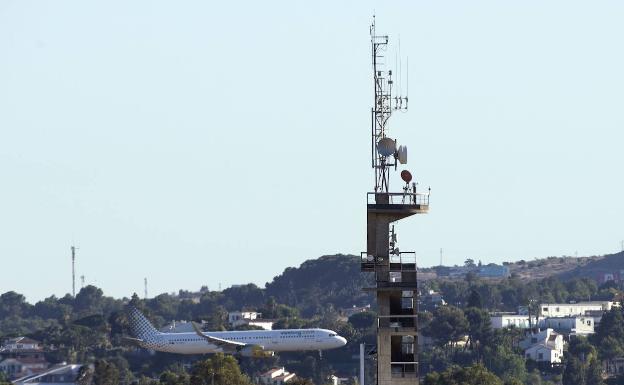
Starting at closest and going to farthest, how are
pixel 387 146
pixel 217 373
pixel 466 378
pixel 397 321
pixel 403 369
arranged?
pixel 403 369 < pixel 397 321 < pixel 387 146 < pixel 466 378 < pixel 217 373

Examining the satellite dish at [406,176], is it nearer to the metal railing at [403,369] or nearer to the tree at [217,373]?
the metal railing at [403,369]

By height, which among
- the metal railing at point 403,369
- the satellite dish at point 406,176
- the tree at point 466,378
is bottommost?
the metal railing at point 403,369

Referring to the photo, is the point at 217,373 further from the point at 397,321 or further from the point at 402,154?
the point at 397,321

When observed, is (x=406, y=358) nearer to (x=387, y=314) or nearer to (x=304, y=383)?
(x=387, y=314)

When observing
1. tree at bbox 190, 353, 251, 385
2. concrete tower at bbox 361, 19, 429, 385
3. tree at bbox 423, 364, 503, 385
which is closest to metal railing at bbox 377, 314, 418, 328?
concrete tower at bbox 361, 19, 429, 385

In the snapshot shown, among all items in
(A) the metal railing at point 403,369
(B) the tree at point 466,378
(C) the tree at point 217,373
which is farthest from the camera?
(C) the tree at point 217,373

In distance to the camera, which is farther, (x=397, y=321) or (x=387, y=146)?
(x=387, y=146)

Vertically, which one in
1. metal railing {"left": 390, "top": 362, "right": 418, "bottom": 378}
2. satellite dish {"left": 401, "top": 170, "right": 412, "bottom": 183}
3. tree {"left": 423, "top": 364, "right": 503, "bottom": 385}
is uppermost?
satellite dish {"left": 401, "top": 170, "right": 412, "bottom": 183}

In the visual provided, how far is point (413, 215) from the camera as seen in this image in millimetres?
44625

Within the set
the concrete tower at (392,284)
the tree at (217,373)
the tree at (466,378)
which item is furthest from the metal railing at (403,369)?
the tree at (217,373)

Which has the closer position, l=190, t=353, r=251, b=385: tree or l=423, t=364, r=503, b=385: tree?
l=423, t=364, r=503, b=385: tree

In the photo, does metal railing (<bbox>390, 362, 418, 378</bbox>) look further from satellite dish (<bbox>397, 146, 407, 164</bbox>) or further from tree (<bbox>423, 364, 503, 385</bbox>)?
tree (<bbox>423, 364, 503, 385</bbox>)

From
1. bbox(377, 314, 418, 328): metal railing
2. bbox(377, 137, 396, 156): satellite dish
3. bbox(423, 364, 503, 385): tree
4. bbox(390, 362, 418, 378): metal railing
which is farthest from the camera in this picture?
Result: bbox(423, 364, 503, 385): tree

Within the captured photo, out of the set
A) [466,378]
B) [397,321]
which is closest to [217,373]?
[466,378]
